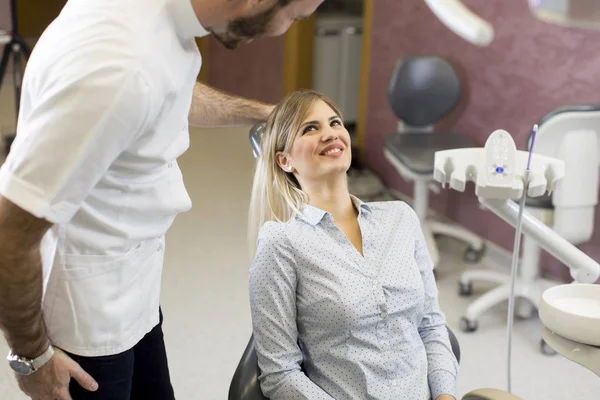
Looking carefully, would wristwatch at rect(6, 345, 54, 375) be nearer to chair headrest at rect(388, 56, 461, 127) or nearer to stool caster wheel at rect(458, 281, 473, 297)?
stool caster wheel at rect(458, 281, 473, 297)

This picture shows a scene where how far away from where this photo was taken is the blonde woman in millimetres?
1592

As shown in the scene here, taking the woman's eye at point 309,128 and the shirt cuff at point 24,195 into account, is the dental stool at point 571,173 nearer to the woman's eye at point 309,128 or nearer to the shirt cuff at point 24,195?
the woman's eye at point 309,128

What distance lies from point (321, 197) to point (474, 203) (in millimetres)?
2031

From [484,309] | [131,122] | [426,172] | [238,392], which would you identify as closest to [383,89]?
[426,172]

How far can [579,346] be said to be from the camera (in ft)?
4.43

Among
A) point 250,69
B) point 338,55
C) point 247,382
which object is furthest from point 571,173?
point 250,69

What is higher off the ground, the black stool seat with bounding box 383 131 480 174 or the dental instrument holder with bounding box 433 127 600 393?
the dental instrument holder with bounding box 433 127 600 393

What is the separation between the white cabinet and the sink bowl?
11.7 feet

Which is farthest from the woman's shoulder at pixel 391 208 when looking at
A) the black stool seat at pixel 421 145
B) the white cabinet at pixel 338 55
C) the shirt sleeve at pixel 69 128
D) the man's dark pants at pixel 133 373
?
the white cabinet at pixel 338 55

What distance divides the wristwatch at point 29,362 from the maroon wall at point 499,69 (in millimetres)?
2336

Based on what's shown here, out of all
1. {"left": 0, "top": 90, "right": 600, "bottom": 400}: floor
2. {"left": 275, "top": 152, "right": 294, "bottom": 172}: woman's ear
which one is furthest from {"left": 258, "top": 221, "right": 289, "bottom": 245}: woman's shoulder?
{"left": 0, "top": 90, "right": 600, "bottom": 400}: floor

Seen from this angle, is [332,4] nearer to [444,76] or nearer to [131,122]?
[444,76]

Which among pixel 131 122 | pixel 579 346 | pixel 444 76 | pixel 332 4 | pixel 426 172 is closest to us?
pixel 131 122

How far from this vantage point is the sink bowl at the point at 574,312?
1323mm
